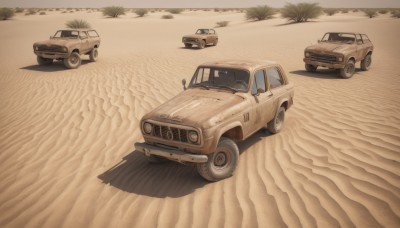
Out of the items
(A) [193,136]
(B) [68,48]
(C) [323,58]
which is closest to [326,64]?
(C) [323,58]

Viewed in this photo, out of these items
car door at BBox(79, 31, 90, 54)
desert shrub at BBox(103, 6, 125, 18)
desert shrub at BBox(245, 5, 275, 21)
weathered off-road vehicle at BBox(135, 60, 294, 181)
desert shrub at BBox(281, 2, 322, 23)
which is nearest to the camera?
weathered off-road vehicle at BBox(135, 60, 294, 181)

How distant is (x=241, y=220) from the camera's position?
3.37 metres

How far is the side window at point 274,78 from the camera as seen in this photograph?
17.4ft

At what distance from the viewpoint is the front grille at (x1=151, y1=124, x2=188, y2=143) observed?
3891mm

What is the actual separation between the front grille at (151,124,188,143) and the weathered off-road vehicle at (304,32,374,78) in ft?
26.1

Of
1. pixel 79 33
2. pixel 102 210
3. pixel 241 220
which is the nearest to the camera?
pixel 241 220

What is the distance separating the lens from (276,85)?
17.9ft

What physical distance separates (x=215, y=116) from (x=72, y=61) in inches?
408

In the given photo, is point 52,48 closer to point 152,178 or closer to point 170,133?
point 152,178

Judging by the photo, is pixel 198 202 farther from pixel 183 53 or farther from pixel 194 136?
pixel 183 53

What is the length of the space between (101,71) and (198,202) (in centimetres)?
918

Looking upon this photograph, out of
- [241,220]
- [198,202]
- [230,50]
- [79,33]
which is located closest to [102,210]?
[198,202]

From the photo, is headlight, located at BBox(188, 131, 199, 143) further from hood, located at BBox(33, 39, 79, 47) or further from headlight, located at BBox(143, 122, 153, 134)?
hood, located at BBox(33, 39, 79, 47)

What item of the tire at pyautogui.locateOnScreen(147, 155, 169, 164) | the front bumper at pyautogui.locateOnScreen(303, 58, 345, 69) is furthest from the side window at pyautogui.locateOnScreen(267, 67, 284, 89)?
the front bumper at pyautogui.locateOnScreen(303, 58, 345, 69)
